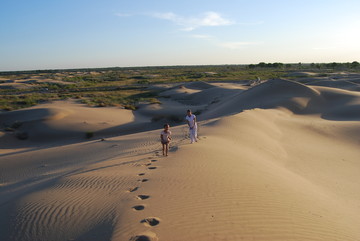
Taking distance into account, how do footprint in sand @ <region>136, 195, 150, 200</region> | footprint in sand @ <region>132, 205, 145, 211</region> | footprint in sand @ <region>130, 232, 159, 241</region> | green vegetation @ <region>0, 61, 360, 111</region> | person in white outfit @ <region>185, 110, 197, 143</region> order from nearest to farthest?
footprint in sand @ <region>130, 232, 159, 241</region> < footprint in sand @ <region>132, 205, 145, 211</region> < footprint in sand @ <region>136, 195, 150, 200</region> < person in white outfit @ <region>185, 110, 197, 143</region> < green vegetation @ <region>0, 61, 360, 111</region>

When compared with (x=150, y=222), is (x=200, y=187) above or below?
below

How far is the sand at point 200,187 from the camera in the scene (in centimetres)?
485

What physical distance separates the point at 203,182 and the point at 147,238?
113 inches

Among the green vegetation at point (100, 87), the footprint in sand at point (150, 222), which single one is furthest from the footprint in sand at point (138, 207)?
the green vegetation at point (100, 87)

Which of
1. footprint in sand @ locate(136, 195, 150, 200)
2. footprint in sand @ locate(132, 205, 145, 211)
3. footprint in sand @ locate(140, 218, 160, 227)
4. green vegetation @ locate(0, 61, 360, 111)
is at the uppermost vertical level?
footprint in sand @ locate(140, 218, 160, 227)

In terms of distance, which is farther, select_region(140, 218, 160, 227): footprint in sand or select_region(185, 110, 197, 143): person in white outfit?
select_region(185, 110, 197, 143): person in white outfit

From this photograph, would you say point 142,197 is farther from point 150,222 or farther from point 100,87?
point 100,87

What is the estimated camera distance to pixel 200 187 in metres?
6.66

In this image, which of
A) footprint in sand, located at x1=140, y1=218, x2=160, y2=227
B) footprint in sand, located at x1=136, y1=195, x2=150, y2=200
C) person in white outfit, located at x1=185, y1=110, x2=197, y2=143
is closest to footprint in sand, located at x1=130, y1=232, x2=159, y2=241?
footprint in sand, located at x1=140, y1=218, x2=160, y2=227

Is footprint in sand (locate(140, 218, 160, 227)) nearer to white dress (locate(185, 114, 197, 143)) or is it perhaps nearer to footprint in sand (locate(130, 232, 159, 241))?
footprint in sand (locate(130, 232, 159, 241))

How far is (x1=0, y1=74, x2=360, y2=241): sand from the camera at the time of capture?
4.85 m

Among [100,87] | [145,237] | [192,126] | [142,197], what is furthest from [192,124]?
[100,87]

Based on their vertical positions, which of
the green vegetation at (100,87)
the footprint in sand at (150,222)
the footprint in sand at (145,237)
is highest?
the footprint in sand at (145,237)

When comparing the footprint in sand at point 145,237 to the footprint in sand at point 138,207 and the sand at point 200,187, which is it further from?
the footprint in sand at point 138,207
